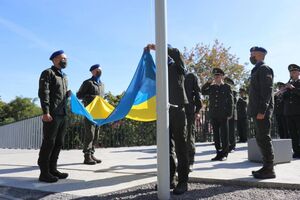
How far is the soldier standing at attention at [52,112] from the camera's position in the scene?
6293mm

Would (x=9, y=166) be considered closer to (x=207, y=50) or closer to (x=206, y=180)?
(x=206, y=180)

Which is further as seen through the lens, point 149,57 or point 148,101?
point 148,101

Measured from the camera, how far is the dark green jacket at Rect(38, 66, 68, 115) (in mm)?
6285

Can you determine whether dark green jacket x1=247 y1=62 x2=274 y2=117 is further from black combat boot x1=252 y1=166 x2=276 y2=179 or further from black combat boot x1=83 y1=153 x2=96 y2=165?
black combat boot x1=83 y1=153 x2=96 y2=165

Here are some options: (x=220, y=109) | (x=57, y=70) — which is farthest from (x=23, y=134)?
(x=57, y=70)

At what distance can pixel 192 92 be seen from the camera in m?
7.44

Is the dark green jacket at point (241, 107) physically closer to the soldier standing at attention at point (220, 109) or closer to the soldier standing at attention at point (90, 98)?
the soldier standing at attention at point (220, 109)

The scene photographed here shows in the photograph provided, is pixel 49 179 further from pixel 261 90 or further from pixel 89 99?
pixel 261 90

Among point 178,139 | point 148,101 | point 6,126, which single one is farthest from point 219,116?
point 6,126

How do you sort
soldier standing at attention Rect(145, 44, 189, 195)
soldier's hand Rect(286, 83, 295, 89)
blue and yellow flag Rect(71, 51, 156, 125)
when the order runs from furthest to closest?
soldier's hand Rect(286, 83, 295, 89) → blue and yellow flag Rect(71, 51, 156, 125) → soldier standing at attention Rect(145, 44, 189, 195)

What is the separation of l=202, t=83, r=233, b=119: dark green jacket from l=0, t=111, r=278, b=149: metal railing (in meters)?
7.10

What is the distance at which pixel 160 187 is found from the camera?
4.92 meters

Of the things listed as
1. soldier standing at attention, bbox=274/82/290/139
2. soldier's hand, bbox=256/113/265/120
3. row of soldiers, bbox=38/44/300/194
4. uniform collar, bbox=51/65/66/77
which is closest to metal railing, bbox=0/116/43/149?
row of soldiers, bbox=38/44/300/194

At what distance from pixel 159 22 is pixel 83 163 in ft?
15.6
